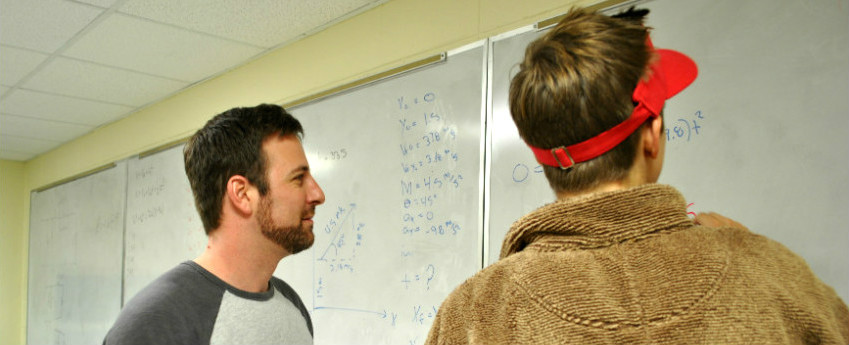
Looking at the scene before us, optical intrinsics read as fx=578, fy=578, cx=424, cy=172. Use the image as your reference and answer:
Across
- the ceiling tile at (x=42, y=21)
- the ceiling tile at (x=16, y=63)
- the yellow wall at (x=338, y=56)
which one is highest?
the ceiling tile at (x=42, y=21)

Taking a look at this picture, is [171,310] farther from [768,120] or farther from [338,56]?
[338,56]

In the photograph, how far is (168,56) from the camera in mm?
2783

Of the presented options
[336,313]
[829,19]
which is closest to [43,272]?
[336,313]

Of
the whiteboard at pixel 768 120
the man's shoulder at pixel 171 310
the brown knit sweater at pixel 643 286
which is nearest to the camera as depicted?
the brown knit sweater at pixel 643 286

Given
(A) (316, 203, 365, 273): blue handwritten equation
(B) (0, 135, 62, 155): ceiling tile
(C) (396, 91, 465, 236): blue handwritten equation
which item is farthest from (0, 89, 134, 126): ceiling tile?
(C) (396, 91, 465, 236): blue handwritten equation

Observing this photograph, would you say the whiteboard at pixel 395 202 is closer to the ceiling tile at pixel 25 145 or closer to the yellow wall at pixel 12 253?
the ceiling tile at pixel 25 145

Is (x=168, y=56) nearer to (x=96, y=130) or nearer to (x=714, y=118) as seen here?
(x=96, y=130)

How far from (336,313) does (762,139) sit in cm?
157

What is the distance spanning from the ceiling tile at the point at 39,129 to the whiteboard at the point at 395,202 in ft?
9.13

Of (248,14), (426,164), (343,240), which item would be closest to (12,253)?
(248,14)

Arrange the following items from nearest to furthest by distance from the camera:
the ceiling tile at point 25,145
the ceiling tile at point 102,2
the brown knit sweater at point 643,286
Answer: the brown knit sweater at point 643,286 < the ceiling tile at point 102,2 < the ceiling tile at point 25,145

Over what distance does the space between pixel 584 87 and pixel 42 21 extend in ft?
8.22

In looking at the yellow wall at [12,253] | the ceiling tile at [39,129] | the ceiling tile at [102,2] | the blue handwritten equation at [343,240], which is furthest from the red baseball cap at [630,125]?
the yellow wall at [12,253]

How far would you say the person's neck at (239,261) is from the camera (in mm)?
1206
